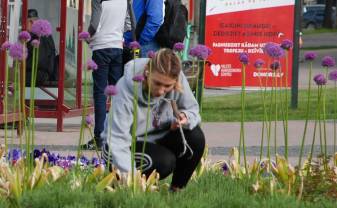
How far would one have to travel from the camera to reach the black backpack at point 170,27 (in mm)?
10513

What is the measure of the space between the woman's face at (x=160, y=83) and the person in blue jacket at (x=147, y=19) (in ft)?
13.6

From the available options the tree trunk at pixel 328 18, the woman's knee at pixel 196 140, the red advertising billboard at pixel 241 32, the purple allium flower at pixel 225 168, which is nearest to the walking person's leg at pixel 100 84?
the purple allium flower at pixel 225 168

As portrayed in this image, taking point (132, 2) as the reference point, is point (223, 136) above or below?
below

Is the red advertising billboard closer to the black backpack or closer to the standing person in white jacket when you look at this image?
the black backpack

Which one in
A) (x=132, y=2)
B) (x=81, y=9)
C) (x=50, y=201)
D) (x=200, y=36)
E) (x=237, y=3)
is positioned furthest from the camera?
(x=237, y=3)

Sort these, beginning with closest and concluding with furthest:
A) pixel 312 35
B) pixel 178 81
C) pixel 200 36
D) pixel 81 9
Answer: pixel 178 81
pixel 81 9
pixel 200 36
pixel 312 35

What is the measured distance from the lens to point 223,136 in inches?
466

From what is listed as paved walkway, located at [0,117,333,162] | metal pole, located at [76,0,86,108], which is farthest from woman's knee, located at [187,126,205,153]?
metal pole, located at [76,0,86,108]

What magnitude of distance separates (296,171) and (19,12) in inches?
246

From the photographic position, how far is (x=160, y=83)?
6008mm

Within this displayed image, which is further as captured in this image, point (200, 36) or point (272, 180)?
point (200, 36)

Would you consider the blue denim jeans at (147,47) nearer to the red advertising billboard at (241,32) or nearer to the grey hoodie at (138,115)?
the grey hoodie at (138,115)

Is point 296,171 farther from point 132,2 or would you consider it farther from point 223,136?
point 223,136

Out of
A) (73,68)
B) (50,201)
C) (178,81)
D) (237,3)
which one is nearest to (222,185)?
(178,81)
